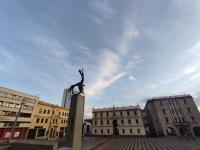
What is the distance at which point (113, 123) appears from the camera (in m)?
45.3

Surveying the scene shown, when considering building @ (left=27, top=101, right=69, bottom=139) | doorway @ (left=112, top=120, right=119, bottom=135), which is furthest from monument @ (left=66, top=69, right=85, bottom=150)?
doorway @ (left=112, top=120, right=119, bottom=135)

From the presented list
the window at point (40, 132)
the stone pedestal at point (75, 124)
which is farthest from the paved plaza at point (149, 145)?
the window at point (40, 132)

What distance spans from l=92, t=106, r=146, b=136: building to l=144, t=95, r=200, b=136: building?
7152 mm

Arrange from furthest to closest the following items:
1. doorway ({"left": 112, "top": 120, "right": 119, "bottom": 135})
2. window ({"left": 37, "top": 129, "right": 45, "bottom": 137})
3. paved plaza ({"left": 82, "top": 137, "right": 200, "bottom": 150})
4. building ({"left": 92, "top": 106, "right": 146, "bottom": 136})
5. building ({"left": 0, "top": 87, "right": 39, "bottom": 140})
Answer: doorway ({"left": 112, "top": 120, "right": 119, "bottom": 135}) → building ({"left": 92, "top": 106, "right": 146, "bottom": 136}) → window ({"left": 37, "top": 129, "right": 45, "bottom": 137}) → building ({"left": 0, "top": 87, "right": 39, "bottom": 140}) → paved plaza ({"left": 82, "top": 137, "right": 200, "bottom": 150})

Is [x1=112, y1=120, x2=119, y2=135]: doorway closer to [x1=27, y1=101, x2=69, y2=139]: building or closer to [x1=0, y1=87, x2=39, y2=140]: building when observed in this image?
[x1=27, y1=101, x2=69, y2=139]: building

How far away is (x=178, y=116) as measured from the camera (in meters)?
37.0

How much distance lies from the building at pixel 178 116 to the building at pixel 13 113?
43.0m

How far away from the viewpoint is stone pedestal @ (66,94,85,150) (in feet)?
26.2

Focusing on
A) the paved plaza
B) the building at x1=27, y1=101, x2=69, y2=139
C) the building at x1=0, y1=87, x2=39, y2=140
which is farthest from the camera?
the building at x1=27, y1=101, x2=69, y2=139

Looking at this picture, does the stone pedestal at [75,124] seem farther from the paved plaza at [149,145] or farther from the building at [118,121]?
the building at [118,121]

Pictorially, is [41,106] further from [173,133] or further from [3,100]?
[173,133]

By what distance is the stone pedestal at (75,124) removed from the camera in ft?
26.2

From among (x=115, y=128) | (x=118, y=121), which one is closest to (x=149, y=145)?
(x=118, y=121)

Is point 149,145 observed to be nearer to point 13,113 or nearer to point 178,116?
point 178,116
